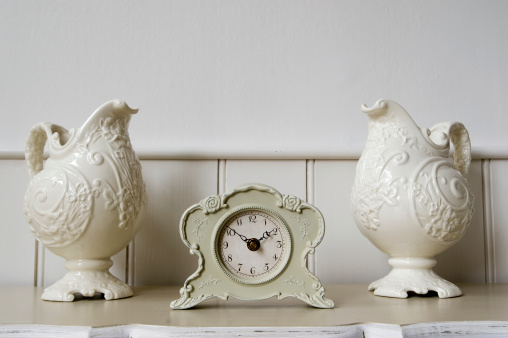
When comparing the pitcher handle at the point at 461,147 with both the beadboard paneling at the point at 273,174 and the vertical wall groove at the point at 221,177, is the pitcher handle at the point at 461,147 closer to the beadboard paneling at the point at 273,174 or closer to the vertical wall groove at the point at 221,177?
Answer: the beadboard paneling at the point at 273,174

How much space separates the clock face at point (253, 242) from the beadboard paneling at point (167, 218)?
0.93ft

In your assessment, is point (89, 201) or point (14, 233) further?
point (14, 233)

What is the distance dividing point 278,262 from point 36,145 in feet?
1.54

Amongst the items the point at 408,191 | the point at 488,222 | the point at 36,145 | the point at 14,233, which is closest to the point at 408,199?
the point at 408,191

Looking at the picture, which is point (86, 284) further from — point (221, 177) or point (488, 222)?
point (488, 222)

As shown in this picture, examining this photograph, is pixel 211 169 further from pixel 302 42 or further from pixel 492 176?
pixel 492 176

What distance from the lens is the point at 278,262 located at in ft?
2.37

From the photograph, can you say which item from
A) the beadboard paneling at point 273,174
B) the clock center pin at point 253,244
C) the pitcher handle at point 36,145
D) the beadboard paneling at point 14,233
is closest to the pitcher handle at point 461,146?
the beadboard paneling at point 273,174

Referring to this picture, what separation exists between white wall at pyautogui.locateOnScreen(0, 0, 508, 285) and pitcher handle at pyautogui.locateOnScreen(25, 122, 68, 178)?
0.16 meters

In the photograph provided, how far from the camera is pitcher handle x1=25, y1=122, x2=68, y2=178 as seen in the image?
85 cm

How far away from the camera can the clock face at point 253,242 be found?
719 millimetres

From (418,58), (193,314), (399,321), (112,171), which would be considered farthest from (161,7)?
(399,321)

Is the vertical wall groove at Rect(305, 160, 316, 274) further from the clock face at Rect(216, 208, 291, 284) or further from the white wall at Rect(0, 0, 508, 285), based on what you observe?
the clock face at Rect(216, 208, 291, 284)

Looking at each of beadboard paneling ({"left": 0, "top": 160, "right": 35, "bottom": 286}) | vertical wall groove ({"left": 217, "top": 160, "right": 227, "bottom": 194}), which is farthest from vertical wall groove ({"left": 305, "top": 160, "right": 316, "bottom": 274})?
beadboard paneling ({"left": 0, "top": 160, "right": 35, "bottom": 286})
